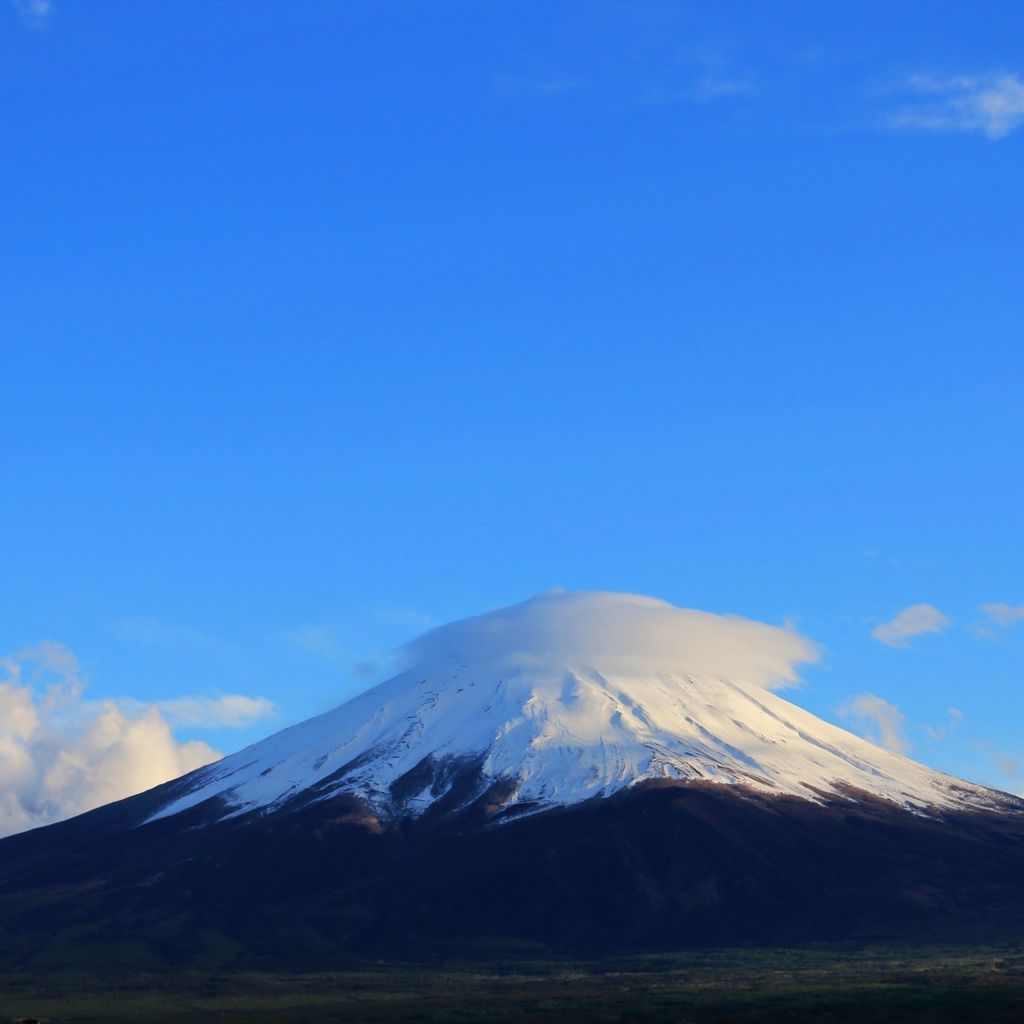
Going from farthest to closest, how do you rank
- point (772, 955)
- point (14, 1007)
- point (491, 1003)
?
point (772, 955) < point (14, 1007) < point (491, 1003)

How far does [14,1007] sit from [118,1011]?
37.8 feet

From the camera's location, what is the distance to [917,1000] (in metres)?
98.4

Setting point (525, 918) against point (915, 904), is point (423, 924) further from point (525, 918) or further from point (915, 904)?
→ point (915, 904)

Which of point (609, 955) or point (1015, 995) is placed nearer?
point (1015, 995)

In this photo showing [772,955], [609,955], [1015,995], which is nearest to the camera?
[1015,995]

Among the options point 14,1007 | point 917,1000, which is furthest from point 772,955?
point 14,1007

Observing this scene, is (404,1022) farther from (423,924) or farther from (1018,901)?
(1018,901)

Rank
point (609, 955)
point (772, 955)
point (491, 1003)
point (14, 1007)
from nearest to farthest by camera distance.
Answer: point (491, 1003) < point (14, 1007) < point (772, 955) < point (609, 955)

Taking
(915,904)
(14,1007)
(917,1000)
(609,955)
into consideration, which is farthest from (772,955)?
(14,1007)

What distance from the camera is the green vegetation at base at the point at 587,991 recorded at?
96.6 meters

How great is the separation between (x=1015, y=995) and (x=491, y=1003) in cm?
3800

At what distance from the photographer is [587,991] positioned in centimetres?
12250

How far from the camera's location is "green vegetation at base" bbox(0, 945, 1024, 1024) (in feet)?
317

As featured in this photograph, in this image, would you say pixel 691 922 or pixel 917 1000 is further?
pixel 691 922
